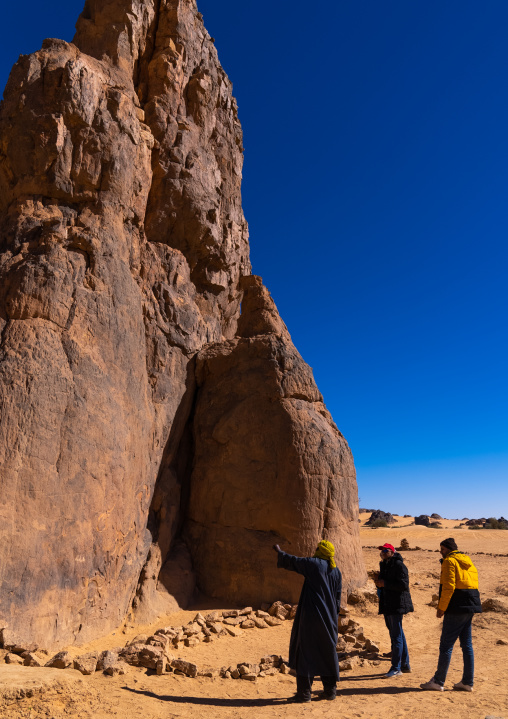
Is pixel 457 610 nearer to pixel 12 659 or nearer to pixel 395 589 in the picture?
pixel 395 589

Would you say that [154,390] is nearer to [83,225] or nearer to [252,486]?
[252,486]

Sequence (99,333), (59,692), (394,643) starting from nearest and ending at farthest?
1. (59,692)
2. (394,643)
3. (99,333)

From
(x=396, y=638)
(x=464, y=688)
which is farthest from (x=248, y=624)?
(x=464, y=688)

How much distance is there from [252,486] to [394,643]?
4.67m

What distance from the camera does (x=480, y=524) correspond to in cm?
4519

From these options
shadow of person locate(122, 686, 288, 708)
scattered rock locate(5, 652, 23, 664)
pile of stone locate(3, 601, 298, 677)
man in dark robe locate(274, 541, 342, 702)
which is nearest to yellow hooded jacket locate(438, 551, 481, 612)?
man in dark robe locate(274, 541, 342, 702)

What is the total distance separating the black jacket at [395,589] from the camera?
6.95 m

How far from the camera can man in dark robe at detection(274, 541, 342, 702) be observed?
19.7ft

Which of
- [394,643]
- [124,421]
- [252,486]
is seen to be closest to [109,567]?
[124,421]

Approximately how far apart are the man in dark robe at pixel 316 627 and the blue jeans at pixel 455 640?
126cm

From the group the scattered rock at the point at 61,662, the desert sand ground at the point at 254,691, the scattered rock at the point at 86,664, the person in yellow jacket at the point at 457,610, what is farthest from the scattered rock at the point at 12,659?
the person in yellow jacket at the point at 457,610

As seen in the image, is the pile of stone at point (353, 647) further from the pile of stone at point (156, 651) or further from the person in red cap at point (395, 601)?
the pile of stone at point (156, 651)

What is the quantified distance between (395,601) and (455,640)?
954 millimetres

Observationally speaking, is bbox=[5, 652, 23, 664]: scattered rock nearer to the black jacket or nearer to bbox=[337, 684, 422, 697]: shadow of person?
bbox=[337, 684, 422, 697]: shadow of person
